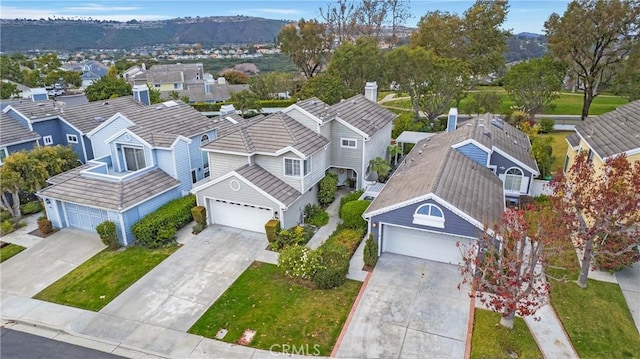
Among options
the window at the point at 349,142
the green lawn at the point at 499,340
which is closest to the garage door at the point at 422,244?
the green lawn at the point at 499,340

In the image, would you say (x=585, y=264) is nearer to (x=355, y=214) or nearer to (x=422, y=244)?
(x=422, y=244)

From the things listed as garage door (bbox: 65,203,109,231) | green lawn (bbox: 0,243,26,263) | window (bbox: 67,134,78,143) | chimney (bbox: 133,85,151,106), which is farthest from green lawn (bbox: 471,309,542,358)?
chimney (bbox: 133,85,151,106)

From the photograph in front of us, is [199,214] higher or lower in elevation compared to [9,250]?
higher

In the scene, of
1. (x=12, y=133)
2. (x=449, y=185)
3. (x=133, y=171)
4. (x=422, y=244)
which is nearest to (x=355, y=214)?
(x=422, y=244)

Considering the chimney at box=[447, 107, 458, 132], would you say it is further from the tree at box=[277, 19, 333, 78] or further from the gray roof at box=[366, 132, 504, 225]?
the tree at box=[277, 19, 333, 78]

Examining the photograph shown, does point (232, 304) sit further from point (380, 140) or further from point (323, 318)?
point (380, 140)

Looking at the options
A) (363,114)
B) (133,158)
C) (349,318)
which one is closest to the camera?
(349,318)

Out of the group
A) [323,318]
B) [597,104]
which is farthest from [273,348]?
[597,104]
